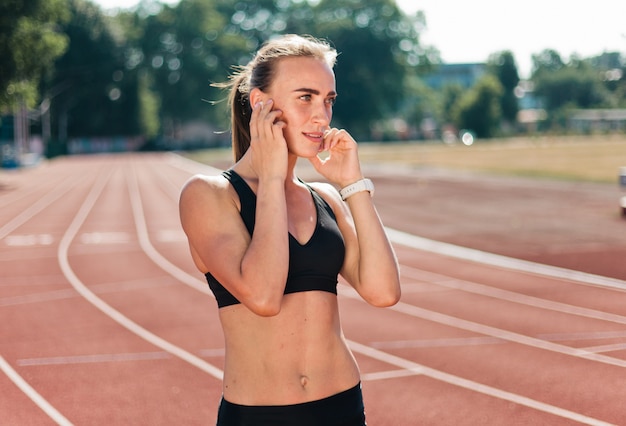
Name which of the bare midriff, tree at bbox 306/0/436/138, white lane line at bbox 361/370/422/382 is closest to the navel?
the bare midriff

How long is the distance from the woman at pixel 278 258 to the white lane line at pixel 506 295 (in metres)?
7.13

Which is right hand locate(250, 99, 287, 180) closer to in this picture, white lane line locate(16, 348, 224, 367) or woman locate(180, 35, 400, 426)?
woman locate(180, 35, 400, 426)

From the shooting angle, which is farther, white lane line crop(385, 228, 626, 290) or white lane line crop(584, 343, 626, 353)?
white lane line crop(385, 228, 626, 290)

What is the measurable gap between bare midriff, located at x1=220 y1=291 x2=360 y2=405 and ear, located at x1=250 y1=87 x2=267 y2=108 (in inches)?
24.1

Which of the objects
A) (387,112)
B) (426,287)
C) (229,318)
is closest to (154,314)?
(426,287)

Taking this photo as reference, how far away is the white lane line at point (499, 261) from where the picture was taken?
11.3m

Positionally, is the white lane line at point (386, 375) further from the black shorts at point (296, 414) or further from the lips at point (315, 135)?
the lips at point (315, 135)

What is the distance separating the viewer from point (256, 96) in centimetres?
262

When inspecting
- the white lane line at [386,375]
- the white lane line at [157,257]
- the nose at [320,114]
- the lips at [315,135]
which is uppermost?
the nose at [320,114]

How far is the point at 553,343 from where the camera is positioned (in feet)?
26.5

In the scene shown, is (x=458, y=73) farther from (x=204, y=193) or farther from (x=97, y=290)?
(x=204, y=193)

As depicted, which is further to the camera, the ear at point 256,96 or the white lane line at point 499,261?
the white lane line at point 499,261

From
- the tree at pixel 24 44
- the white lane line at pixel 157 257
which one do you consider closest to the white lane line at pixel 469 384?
the white lane line at pixel 157 257

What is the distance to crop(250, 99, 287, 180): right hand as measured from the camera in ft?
8.23
